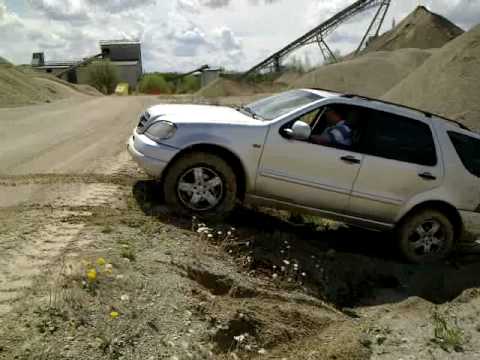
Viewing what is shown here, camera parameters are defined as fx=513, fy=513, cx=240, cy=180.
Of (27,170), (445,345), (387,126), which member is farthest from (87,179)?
(445,345)

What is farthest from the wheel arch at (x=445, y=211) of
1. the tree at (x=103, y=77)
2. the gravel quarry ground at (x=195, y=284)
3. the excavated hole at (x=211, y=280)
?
the tree at (x=103, y=77)

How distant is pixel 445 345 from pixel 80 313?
11.3 feet

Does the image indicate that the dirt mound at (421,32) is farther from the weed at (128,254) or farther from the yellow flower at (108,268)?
the yellow flower at (108,268)

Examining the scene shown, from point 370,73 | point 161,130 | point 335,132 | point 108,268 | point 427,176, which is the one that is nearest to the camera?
point 108,268

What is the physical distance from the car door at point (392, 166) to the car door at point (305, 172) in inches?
7.5

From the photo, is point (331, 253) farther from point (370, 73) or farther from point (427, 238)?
point (370, 73)

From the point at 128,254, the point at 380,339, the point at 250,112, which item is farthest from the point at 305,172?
the point at 128,254

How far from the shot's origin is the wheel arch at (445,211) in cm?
688

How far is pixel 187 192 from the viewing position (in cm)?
628

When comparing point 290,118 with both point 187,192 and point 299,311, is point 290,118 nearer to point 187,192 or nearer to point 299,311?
point 187,192

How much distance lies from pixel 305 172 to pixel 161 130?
185 centimetres

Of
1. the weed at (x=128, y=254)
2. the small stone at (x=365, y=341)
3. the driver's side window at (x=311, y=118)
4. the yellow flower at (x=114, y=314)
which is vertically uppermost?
the driver's side window at (x=311, y=118)

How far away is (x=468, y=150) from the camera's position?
23.0ft

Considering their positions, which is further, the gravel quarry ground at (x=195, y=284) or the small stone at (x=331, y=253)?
the small stone at (x=331, y=253)
